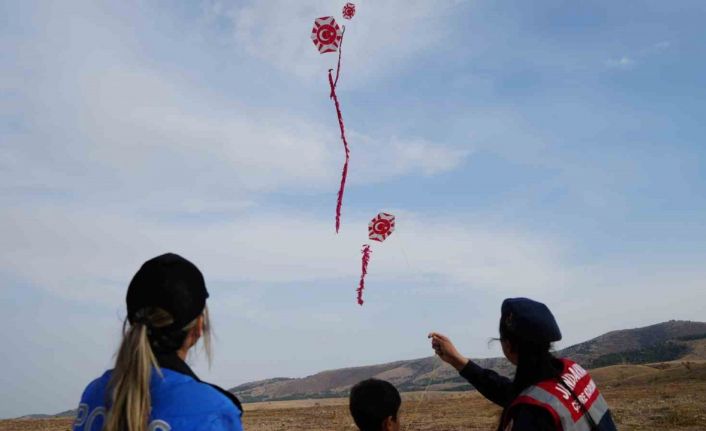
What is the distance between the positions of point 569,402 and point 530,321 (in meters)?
0.39

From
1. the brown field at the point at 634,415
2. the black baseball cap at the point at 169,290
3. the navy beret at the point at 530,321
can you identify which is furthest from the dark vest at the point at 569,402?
the brown field at the point at 634,415

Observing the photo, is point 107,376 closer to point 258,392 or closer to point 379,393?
point 379,393

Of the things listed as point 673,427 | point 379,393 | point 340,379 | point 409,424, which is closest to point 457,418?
point 409,424

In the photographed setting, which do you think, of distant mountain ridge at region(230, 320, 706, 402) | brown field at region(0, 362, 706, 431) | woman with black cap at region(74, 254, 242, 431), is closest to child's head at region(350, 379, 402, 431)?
woman with black cap at region(74, 254, 242, 431)

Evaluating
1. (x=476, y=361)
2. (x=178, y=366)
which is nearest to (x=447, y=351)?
(x=178, y=366)

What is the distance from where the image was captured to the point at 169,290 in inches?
87.7

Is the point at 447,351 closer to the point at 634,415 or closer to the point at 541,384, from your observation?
the point at 541,384

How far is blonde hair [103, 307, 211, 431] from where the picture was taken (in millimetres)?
1982

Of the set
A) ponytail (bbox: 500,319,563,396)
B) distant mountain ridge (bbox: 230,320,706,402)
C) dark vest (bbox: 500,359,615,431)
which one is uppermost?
ponytail (bbox: 500,319,563,396)

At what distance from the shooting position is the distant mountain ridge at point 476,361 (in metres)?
63.2

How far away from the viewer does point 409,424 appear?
2059 centimetres

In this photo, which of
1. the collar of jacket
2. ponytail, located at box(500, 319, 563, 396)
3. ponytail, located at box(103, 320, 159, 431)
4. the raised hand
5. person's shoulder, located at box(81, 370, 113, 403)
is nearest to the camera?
ponytail, located at box(103, 320, 159, 431)

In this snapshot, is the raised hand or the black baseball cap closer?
the black baseball cap

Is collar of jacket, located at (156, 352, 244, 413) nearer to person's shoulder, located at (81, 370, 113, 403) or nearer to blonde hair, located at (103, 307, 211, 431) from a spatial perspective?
blonde hair, located at (103, 307, 211, 431)
